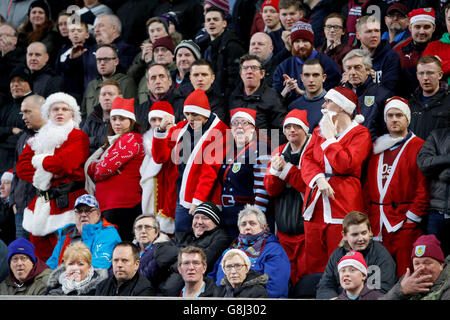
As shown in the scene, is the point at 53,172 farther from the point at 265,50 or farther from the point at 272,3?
the point at 272,3

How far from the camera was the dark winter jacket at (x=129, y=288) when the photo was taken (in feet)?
24.8

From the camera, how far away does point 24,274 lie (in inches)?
324

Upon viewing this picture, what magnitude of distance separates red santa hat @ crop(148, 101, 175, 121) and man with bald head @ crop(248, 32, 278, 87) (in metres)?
1.17

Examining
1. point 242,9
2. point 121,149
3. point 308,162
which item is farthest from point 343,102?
point 242,9

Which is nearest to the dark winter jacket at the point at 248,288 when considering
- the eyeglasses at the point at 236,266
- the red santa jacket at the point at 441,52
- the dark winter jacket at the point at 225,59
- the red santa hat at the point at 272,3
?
the eyeglasses at the point at 236,266

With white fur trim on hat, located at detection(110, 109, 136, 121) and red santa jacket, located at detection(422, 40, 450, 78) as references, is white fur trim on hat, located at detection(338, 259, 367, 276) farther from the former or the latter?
white fur trim on hat, located at detection(110, 109, 136, 121)

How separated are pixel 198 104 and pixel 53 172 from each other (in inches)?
65.1

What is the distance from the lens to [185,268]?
7.51 meters

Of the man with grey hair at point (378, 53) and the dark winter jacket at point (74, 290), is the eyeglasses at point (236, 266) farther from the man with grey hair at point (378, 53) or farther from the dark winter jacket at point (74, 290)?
the man with grey hair at point (378, 53)

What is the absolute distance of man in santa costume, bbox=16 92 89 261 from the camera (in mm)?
9082

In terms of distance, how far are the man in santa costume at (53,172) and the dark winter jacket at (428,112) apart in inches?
128

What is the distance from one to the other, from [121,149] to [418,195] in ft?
9.73

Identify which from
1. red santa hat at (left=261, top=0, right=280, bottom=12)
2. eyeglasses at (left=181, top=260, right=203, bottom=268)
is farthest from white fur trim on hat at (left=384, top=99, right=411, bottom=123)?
red santa hat at (left=261, top=0, right=280, bottom=12)

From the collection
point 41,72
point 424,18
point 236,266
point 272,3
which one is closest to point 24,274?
point 236,266
